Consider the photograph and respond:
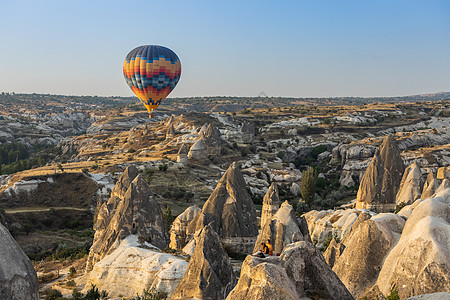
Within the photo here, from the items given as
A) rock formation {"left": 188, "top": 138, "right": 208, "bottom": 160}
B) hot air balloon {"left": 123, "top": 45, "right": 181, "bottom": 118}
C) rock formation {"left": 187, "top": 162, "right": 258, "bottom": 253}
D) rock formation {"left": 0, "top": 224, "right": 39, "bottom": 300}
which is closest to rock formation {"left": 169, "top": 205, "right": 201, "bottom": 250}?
rock formation {"left": 187, "top": 162, "right": 258, "bottom": 253}

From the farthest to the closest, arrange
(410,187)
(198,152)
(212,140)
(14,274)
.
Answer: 1. (212,140)
2. (198,152)
3. (410,187)
4. (14,274)

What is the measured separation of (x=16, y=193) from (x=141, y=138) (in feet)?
147

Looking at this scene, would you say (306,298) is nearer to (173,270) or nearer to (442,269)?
(442,269)

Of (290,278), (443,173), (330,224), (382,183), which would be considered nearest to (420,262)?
(290,278)

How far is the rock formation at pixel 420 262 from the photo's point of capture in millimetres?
10008

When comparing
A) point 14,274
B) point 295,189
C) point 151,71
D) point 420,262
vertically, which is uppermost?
point 151,71

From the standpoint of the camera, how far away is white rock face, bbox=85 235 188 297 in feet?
51.6

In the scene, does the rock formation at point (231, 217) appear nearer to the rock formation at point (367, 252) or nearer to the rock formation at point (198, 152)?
the rock formation at point (367, 252)

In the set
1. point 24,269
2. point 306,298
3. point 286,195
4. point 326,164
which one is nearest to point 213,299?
point 306,298

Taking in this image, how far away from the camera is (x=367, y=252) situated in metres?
12.9

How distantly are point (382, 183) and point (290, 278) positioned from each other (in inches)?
1184

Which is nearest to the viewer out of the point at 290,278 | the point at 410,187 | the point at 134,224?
the point at 290,278

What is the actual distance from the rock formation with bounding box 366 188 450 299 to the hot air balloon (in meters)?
53.4

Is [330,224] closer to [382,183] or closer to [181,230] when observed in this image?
[181,230]
